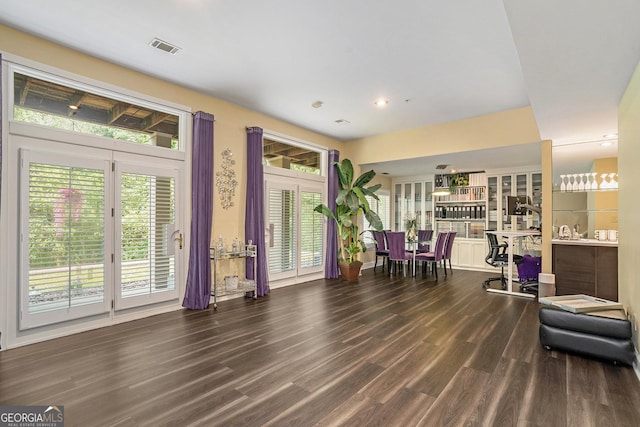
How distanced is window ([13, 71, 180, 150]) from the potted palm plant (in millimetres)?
3303

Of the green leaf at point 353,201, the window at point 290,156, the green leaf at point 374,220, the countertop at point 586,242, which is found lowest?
the countertop at point 586,242

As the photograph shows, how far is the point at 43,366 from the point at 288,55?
4035mm

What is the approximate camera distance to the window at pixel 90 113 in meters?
3.43

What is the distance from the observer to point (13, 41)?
326 cm

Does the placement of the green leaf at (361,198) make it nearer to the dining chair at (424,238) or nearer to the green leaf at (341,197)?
the green leaf at (341,197)

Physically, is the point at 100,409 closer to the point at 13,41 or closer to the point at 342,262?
the point at 13,41

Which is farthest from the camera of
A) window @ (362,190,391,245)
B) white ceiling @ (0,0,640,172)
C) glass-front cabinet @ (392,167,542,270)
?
window @ (362,190,391,245)

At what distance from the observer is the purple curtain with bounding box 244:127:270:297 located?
543cm

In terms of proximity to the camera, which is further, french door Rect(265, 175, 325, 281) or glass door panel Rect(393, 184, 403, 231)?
glass door panel Rect(393, 184, 403, 231)

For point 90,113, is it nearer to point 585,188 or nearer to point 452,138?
point 452,138

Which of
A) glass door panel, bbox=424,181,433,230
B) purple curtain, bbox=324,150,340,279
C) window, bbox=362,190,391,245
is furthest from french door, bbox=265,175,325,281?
glass door panel, bbox=424,181,433,230

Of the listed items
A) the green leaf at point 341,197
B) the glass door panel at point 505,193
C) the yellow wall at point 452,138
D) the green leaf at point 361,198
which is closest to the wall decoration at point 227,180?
the green leaf at point 341,197

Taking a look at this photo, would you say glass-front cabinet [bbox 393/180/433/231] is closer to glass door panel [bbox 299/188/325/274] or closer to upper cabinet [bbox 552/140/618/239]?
glass door panel [bbox 299/188/325/274]

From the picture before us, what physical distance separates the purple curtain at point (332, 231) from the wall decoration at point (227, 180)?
2507 millimetres
